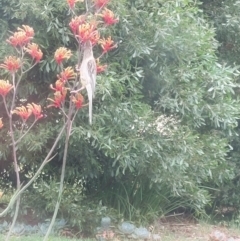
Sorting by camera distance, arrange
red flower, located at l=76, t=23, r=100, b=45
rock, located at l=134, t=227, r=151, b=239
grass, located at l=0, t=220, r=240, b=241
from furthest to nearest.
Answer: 1. grass, located at l=0, t=220, r=240, b=241
2. rock, located at l=134, t=227, r=151, b=239
3. red flower, located at l=76, t=23, r=100, b=45

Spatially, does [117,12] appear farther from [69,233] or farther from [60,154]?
[69,233]

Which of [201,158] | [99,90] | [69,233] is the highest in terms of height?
[99,90]

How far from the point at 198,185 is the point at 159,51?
7.55 ft

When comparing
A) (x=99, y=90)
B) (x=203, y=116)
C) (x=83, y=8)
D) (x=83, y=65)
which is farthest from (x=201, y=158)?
(x=83, y=65)

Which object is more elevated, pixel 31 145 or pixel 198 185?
pixel 31 145

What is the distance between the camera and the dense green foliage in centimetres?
720

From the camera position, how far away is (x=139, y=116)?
7.52 metres

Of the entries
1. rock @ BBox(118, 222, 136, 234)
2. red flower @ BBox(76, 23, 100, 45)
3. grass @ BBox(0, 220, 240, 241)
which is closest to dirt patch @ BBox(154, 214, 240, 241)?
grass @ BBox(0, 220, 240, 241)

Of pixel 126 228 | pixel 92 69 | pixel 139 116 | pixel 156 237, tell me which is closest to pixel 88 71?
pixel 92 69

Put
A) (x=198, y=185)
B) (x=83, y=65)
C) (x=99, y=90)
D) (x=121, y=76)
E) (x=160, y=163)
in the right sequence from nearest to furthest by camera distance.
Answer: (x=83, y=65), (x=99, y=90), (x=121, y=76), (x=160, y=163), (x=198, y=185)

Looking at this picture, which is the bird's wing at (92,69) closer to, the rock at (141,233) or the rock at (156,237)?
the rock at (141,233)

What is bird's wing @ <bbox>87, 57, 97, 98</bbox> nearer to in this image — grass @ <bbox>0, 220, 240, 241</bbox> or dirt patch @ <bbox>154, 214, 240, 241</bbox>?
grass @ <bbox>0, 220, 240, 241</bbox>

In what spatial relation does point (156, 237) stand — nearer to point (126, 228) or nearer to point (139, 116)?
point (126, 228)

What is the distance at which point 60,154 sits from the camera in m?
7.71
